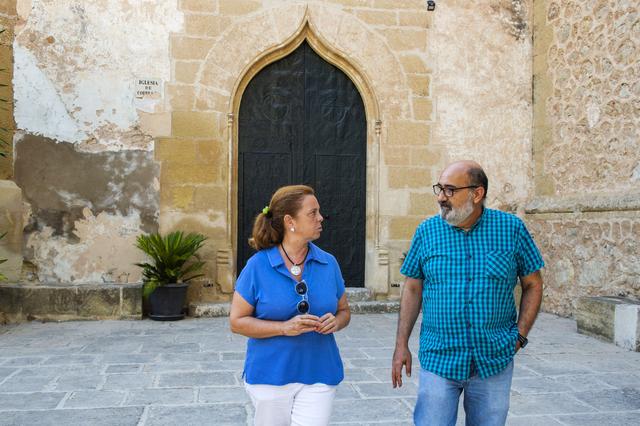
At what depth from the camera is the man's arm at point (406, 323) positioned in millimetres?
2529

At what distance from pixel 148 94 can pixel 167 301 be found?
236 centimetres

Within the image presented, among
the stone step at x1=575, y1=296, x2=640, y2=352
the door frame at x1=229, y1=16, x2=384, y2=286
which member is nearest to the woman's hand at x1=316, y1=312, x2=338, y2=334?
the stone step at x1=575, y1=296, x2=640, y2=352

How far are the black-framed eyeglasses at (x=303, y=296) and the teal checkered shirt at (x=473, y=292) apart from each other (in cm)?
47

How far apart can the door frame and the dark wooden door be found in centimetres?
8

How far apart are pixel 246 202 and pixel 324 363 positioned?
18.7 feet

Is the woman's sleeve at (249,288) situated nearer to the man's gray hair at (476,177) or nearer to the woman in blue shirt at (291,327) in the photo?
the woman in blue shirt at (291,327)

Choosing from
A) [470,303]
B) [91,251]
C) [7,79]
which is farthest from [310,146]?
[470,303]

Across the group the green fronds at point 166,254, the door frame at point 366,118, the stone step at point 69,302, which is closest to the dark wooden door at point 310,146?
the door frame at point 366,118

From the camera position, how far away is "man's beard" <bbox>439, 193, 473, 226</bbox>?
2.42m

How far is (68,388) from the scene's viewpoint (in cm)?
427

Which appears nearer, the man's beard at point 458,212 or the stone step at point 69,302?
the man's beard at point 458,212

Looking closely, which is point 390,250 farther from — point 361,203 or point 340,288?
point 340,288

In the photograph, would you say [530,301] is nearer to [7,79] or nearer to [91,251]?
[91,251]

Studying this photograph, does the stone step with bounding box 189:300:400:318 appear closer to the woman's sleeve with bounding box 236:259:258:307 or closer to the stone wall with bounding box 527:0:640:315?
the stone wall with bounding box 527:0:640:315
